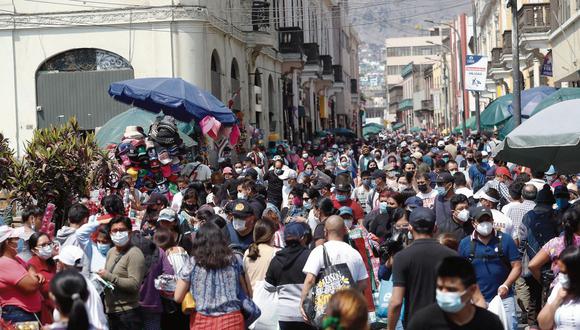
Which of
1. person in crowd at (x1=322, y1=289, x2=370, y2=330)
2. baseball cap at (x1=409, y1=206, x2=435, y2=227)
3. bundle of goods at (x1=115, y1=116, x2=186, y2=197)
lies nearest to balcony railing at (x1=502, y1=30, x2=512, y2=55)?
bundle of goods at (x1=115, y1=116, x2=186, y2=197)

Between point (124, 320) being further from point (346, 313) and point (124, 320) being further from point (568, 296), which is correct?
point (346, 313)

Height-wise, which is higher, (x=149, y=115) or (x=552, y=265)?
(x=149, y=115)

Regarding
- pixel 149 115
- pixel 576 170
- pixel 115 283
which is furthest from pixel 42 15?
pixel 115 283

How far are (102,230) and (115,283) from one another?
0.74 m

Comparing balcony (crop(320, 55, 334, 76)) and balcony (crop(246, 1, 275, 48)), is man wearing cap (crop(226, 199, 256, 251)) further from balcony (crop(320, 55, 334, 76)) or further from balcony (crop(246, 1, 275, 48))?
balcony (crop(320, 55, 334, 76))

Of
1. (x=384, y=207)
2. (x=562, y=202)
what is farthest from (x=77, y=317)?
(x=384, y=207)

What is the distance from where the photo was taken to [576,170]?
528 inches

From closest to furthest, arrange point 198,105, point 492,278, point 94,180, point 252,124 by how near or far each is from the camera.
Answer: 1. point 492,278
2. point 94,180
3. point 198,105
4. point 252,124

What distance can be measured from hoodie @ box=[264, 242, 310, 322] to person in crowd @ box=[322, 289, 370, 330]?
3417 millimetres

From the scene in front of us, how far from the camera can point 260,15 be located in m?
42.7

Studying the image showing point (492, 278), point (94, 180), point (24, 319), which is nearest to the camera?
point (24, 319)

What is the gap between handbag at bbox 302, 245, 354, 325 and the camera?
8516mm

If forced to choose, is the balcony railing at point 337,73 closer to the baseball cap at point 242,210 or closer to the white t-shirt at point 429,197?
the white t-shirt at point 429,197

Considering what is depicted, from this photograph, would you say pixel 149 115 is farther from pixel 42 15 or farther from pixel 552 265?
pixel 42 15
